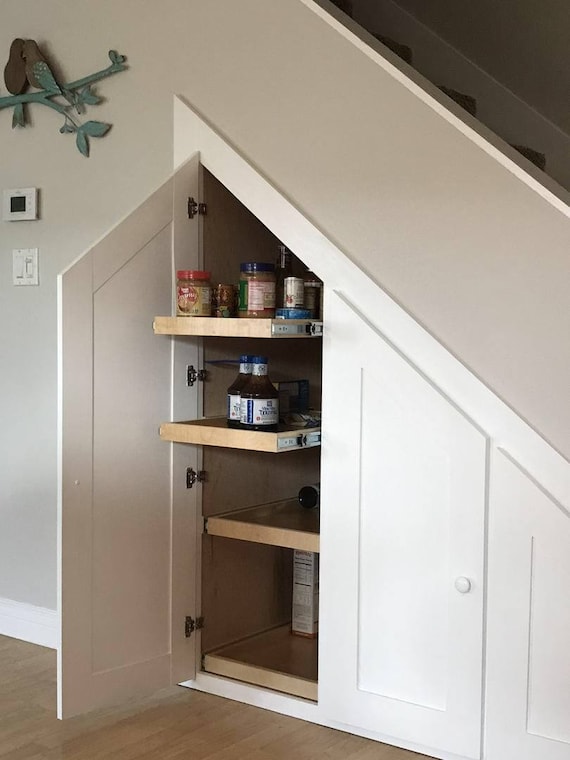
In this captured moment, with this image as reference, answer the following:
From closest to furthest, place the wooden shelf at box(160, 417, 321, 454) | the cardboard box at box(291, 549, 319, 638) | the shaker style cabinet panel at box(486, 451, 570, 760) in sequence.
Answer: the shaker style cabinet panel at box(486, 451, 570, 760)
the wooden shelf at box(160, 417, 321, 454)
the cardboard box at box(291, 549, 319, 638)

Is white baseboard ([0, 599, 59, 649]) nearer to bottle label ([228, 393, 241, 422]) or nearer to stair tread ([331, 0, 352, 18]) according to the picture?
bottle label ([228, 393, 241, 422])

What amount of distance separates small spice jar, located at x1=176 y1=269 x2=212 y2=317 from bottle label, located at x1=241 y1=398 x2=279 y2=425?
285mm

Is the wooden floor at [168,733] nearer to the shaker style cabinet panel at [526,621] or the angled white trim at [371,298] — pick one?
the shaker style cabinet panel at [526,621]

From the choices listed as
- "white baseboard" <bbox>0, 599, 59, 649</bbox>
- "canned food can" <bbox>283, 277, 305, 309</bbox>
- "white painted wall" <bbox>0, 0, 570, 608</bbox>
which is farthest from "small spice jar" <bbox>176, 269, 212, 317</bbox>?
→ "white baseboard" <bbox>0, 599, 59, 649</bbox>

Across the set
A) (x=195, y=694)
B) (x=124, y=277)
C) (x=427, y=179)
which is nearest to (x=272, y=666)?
(x=195, y=694)

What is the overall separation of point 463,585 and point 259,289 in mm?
966

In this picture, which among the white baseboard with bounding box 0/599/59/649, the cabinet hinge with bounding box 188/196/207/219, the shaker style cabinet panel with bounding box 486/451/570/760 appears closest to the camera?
the shaker style cabinet panel with bounding box 486/451/570/760

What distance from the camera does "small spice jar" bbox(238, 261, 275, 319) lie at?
2.62 metres

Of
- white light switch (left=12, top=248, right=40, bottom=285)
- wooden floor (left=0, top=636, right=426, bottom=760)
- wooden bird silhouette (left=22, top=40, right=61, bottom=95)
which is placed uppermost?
wooden bird silhouette (left=22, top=40, right=61, bottom=95)

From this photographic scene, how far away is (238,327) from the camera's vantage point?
2.53 m

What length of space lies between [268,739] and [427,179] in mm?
1514

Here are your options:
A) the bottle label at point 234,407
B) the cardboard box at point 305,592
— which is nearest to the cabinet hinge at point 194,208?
the bottle label at point 234,407

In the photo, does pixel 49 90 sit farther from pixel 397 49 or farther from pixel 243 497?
pixel 243 497

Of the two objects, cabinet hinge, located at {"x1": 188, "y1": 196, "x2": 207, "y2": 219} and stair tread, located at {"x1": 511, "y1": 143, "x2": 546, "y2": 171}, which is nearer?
cabinet hinge, located at {"x1": 188, "y1": 196, "x2": 207, "y2": 219}
